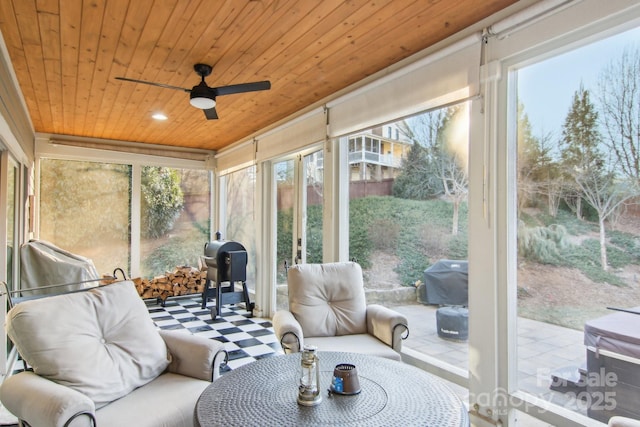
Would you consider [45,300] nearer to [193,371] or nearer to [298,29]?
[193,371]

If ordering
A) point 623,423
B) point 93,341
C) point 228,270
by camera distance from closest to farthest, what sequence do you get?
point 623,423 → point 93,341 → point 228,270

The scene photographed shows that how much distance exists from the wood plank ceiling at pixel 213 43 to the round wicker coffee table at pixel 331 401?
6.45 ft

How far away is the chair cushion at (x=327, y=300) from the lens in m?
2.74

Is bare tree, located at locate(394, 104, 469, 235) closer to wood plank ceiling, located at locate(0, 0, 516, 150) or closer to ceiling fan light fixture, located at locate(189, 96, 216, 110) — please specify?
wood plank ceiling, located at locate(0, 0, 516, 150)

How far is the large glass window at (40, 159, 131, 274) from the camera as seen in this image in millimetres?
5367

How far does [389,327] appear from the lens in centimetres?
252

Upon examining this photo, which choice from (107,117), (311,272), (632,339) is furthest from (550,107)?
(107,117)

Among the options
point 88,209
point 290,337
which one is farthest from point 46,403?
point 88,209

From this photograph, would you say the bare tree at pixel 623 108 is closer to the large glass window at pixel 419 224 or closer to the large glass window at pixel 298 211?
the large glass window at pixel 419 224

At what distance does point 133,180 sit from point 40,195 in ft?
4.01

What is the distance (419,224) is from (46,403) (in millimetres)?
2473

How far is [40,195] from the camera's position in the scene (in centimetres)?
527

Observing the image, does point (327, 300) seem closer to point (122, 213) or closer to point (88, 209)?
point (122, 213)

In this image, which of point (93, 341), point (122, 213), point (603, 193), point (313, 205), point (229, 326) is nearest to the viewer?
point (93, 341)
